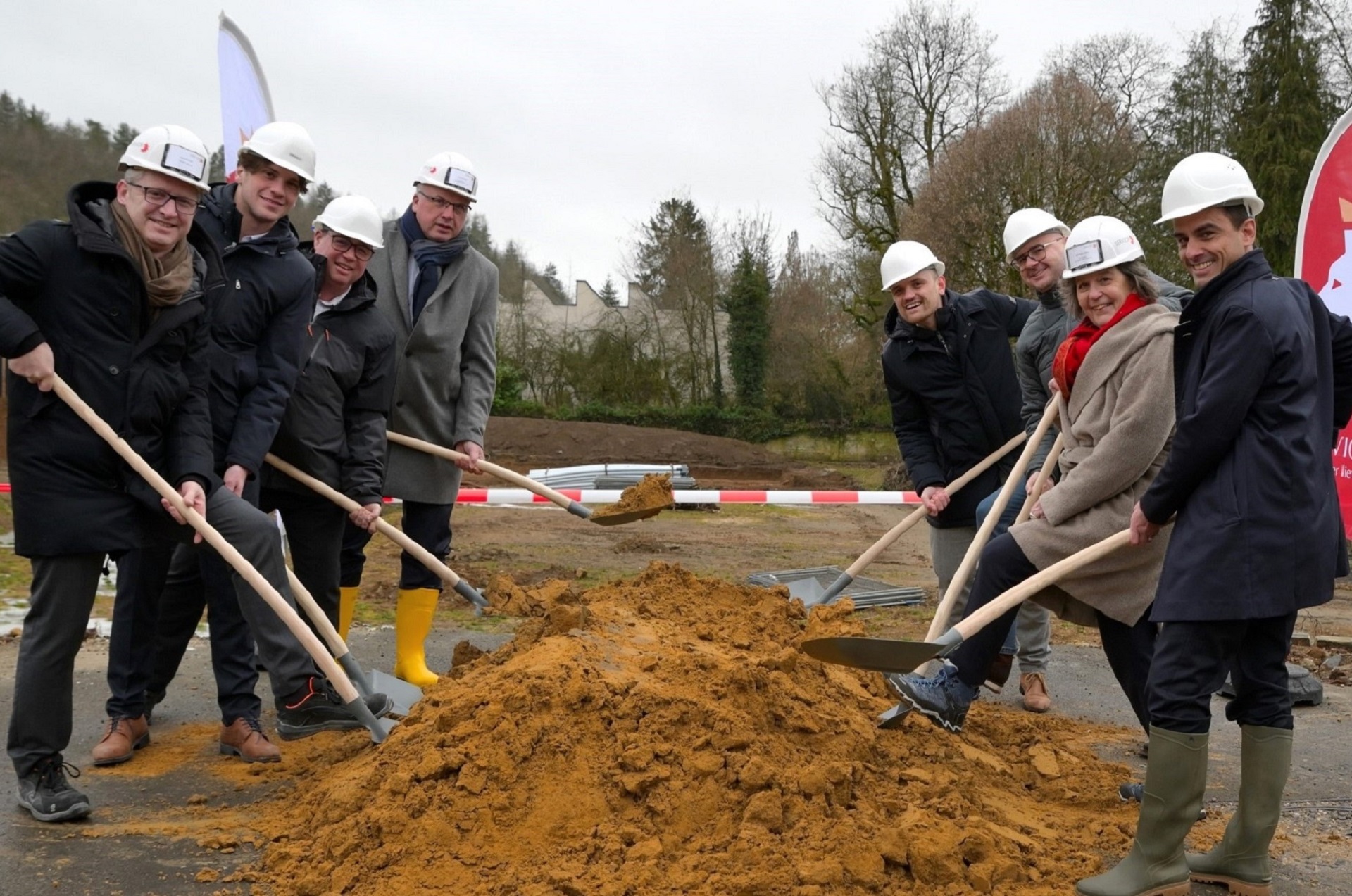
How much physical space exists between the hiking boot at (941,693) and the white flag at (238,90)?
20.9ft

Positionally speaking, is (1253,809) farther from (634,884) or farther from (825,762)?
(634,884)

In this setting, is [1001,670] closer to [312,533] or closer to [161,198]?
[312,533]

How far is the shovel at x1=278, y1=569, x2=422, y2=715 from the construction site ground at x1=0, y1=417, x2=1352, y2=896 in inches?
14.1

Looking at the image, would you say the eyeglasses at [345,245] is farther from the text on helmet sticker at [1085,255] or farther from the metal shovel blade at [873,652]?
the text on helmet sticker at [1085,255]

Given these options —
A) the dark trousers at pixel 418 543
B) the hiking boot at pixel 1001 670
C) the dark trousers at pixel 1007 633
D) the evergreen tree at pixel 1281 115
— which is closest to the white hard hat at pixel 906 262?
the dark trousers at pixel 1007 633

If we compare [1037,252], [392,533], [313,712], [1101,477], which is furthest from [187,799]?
[1037,252]

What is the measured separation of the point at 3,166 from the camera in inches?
961

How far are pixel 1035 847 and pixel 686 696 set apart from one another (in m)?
1.20

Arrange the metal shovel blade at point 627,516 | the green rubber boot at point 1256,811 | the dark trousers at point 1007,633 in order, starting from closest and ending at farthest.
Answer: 1. the green rubber boot at point 1256,811
2. the dark trousers at point 1007,633
3. the metal shovel blade at point 627,516

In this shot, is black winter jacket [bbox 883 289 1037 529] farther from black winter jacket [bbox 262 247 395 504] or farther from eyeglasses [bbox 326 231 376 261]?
eyeglasses [bbox 326 231 376 261]

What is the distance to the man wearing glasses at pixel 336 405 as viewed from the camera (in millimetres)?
5176

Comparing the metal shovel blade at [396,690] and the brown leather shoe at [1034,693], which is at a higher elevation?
the metal shovel blade at [396,690]

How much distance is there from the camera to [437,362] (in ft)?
19.1

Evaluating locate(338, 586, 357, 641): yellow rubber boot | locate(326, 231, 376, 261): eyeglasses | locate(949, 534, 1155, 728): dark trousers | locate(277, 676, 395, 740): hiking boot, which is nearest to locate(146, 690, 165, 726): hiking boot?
locate(277, 676, 395, 740): hiking boot
